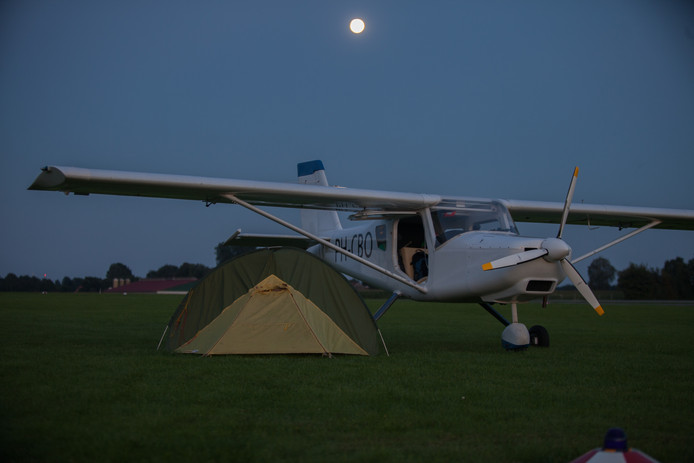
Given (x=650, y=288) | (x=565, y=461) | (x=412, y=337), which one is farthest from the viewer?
(x=650, y=288)

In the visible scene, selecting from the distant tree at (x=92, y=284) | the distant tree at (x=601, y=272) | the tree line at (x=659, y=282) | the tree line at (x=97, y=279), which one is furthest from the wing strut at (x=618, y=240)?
the distant tree at (x=601, y=272)

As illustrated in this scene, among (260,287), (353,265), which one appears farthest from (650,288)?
(260,287)

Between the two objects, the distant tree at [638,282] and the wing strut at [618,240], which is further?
the distant tree at [638,282]

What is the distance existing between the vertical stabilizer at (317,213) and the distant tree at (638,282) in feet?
184

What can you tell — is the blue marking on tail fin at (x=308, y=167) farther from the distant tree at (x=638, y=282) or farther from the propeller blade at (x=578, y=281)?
the distant tree at (x=638, y=282)

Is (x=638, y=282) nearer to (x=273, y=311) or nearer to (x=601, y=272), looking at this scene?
(x=601, y=272)

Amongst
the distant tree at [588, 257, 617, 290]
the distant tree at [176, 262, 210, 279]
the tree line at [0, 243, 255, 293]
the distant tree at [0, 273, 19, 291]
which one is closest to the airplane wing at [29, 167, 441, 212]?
the tree line at [0, 243, 255, 293]

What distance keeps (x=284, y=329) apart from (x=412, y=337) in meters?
5.11

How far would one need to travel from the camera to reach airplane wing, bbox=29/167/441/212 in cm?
1005

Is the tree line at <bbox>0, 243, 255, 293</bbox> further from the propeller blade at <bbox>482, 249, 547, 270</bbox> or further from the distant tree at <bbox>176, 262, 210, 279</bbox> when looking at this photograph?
the propeller blade at <bbox>482, 249, 547, 270</bbox>

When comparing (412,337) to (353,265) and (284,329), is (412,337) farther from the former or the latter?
(284,329)

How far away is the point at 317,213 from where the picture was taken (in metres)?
18.2

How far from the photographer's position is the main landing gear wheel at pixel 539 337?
11695 millimetres

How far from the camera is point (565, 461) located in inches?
173
